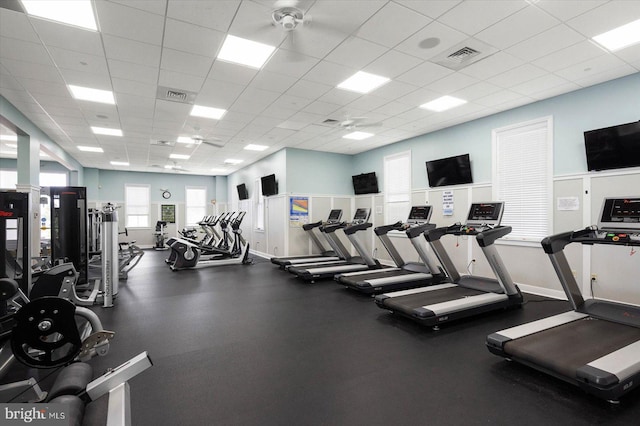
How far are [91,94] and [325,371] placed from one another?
5497 mm

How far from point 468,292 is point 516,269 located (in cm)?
161

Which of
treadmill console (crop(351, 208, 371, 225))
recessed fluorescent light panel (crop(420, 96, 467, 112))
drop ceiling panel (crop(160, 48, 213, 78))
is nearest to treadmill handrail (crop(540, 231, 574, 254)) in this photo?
recessed fluorescent light panel (crop(420, 96, 467, 112))

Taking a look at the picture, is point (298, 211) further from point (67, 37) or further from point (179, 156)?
point (67, 37)

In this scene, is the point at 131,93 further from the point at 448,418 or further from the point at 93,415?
the point at 448,418

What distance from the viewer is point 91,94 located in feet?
16.4

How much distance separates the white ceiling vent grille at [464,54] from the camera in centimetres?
362

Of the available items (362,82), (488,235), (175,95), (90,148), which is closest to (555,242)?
(488,235)

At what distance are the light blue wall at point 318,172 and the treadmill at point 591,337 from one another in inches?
253

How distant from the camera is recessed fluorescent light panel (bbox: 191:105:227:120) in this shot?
5762 mm

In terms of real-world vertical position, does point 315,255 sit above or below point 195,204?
below

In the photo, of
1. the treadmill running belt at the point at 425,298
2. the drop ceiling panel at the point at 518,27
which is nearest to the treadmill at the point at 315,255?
the treadmill running belt at the point at 425,298

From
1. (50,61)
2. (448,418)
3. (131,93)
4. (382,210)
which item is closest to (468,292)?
(448,418)

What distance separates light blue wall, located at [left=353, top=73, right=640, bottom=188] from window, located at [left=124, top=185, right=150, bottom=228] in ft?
39.4

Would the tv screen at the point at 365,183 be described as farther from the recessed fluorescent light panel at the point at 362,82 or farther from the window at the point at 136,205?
the window at the point at 136,205
